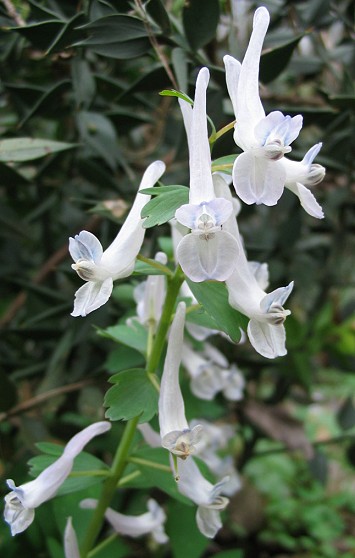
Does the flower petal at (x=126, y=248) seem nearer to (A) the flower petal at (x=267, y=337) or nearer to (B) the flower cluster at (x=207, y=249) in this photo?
(B) the flower cluster at (x=207, y=249)

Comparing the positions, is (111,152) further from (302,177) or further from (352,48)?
(352,48)

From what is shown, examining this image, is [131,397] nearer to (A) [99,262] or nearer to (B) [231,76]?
(A) [99,262]

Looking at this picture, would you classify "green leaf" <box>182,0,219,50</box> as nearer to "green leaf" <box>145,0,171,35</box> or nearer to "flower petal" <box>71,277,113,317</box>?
"green leaf" <box>145,0,171,35</box>

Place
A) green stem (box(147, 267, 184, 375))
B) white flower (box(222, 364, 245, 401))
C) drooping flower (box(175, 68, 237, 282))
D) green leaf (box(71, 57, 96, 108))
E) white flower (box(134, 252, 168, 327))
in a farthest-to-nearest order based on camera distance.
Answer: white flower (box(222, 364, 245, 401)) → green leaf (box(71, 57, 96, 108)) → white flower (box(134, 252, 168, 327)) → green stem (box(147, 267, 184, 375)) → drooping flower (box(175, 68, 237, 282))

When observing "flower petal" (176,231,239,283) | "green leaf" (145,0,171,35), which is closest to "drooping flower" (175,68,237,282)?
"flower petal" (176,231,239,283)

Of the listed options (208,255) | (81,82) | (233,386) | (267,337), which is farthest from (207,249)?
(233,386)

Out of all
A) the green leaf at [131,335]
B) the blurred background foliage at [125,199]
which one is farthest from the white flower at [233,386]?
the green leaf at [131,335]
